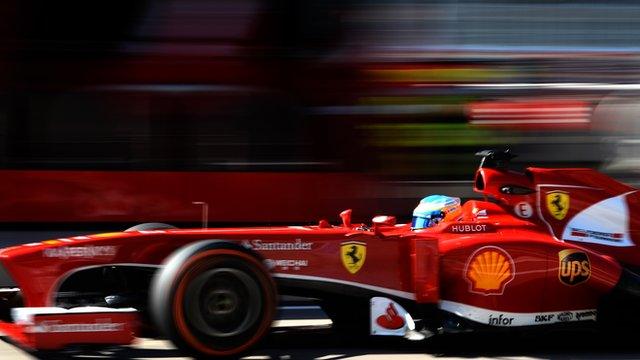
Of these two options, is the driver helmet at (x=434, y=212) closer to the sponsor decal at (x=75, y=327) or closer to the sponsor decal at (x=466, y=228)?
the sponsor decal at (x=466, y=228)

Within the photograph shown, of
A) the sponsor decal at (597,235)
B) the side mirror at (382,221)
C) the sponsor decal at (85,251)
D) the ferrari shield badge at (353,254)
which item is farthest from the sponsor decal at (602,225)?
the sponsor decal at (85,251)

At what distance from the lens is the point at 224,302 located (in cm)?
505

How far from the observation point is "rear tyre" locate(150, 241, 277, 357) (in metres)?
4.87

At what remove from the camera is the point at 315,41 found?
29.8ft

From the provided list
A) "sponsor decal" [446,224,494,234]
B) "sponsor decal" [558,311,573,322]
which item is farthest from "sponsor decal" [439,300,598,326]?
"sponsor decal" [446,224,494,234]

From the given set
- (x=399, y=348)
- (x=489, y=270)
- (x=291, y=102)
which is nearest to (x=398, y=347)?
(x=399, y=348)

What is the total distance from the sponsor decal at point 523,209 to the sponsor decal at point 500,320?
71 cm

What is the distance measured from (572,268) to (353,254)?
4.61ft

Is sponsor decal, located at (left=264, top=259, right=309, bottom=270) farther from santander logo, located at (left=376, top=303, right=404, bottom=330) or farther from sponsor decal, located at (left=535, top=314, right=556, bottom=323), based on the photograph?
sponsor decal, located at (left=535, top=314, right=556, bottom=323)

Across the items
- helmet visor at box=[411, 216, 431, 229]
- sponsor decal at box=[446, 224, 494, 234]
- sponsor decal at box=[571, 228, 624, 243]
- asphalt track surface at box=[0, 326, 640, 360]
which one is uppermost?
helmet visor at box=[411, 216, 431, 229]

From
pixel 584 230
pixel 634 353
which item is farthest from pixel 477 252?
pixel 634 353

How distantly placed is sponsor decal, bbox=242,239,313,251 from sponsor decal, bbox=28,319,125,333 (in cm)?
88

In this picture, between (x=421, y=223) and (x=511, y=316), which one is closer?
(x=511, y=316)

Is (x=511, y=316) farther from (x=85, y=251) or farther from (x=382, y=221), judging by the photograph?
(x=85, y=251)
